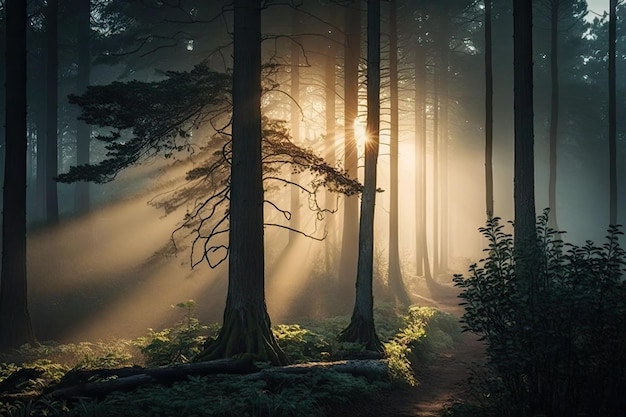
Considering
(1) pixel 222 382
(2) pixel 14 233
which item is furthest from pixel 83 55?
(1) pixel 222 382

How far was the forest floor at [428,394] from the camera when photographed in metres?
9.25

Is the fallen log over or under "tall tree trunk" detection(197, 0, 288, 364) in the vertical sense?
under

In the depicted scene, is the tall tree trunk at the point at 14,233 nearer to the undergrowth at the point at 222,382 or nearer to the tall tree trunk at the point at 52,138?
the undergrowth at the point at 222,382

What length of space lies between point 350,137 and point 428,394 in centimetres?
1088

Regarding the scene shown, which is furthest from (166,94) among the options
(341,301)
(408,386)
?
(341,301)

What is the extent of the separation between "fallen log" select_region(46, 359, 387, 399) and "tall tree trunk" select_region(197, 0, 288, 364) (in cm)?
75

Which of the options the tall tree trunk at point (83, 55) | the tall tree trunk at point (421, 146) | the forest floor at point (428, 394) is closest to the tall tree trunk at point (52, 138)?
the tall tree trunk at point (83, 55)

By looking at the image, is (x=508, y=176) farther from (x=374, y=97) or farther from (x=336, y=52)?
(x=374, y=97)

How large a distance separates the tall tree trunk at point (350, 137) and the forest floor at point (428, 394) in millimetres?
5849

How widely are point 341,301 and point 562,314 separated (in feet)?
48.7

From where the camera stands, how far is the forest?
7250 mm

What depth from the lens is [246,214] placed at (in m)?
10.6

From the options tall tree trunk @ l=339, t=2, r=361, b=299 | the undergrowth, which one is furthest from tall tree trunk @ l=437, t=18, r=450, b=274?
the undergrowth

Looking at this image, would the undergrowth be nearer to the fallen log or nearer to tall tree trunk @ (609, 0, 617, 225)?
the fallen log
